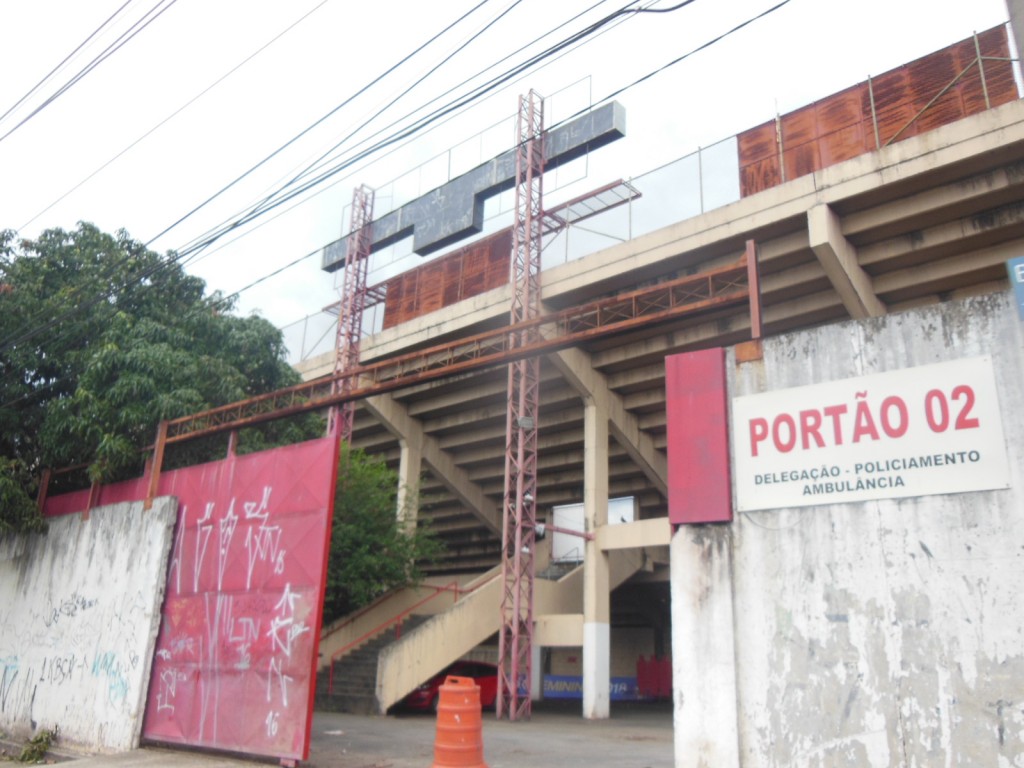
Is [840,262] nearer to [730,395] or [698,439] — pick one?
[730,395]

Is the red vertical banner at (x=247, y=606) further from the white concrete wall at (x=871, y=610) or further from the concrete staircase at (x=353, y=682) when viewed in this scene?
the concrete staircase at (x=353, y=682)

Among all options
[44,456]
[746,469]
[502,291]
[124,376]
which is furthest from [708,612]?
[502,291]

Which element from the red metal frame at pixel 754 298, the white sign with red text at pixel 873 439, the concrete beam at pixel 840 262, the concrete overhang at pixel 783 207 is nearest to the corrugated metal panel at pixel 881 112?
the concrete overhang at pixel 783 207

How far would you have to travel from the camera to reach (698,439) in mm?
8039

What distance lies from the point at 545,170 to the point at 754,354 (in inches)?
657

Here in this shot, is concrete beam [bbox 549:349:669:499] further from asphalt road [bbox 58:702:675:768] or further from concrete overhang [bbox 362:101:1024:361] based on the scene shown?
asphalt road [bbox 58:702:675:768]

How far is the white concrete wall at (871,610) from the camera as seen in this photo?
6.21 meters

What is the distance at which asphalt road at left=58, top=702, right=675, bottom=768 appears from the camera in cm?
1037

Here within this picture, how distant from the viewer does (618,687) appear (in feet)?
101

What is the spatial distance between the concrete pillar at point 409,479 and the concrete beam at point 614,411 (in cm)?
633

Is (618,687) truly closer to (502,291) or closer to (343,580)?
(343,580)

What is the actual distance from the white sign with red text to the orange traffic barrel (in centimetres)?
309

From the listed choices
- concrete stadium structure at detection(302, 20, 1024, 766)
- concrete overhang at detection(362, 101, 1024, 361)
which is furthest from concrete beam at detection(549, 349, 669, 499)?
concrete overhang at detection(362, 101, 1024, 361)

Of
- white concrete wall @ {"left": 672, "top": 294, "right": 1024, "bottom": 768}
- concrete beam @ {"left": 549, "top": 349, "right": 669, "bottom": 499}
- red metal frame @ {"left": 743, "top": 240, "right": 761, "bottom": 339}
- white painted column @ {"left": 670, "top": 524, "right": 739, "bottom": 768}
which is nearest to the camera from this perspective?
white concrete wall @ {"left": 672, "top": 294, "right": 1024, "bottom": 768}
